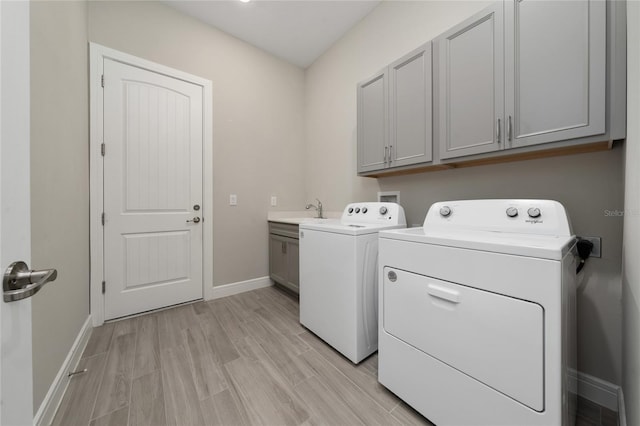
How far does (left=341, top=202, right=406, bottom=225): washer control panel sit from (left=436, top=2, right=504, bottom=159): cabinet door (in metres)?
0.52

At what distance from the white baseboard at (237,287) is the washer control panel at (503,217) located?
6.66 ft

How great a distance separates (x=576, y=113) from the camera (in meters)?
1.05

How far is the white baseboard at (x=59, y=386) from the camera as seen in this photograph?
3.35 ft

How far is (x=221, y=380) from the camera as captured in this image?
1346mm

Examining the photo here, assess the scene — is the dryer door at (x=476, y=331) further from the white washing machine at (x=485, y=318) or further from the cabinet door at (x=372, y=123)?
the cabinet door at (x=372, y=123)

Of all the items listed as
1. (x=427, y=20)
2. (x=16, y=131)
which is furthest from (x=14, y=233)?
(x=427, y=20)

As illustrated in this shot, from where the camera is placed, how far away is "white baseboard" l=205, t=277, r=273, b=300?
246 cm

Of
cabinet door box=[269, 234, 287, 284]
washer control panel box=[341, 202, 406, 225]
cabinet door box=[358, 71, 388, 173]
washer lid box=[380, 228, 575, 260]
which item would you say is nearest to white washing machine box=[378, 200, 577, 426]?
washer lid box=[380, 228, 575, 260]

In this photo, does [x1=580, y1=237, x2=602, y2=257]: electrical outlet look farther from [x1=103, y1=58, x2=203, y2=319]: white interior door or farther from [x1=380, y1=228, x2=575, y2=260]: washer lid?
[x1=103, y1=58, x2=203, y2=319]: white interior door

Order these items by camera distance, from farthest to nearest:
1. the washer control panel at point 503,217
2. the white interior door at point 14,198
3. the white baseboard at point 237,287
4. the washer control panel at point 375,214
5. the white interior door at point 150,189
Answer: the white baseboard at point 237,287 < the white interior door at point 150,189 < the washer control panel at point 375,214 < the washer control panel at point 503,217 < the white interior door at point 14,198

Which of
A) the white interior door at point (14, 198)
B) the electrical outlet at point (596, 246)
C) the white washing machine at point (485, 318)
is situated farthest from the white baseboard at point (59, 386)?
the electrical outlet at point (596, 246)

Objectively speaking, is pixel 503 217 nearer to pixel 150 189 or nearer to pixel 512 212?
pixel 512 212

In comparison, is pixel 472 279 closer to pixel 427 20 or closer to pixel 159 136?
pixel 427 20

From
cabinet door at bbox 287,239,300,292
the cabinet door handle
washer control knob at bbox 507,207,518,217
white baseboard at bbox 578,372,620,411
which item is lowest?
white baseboard at bbox 578,372,620,411
